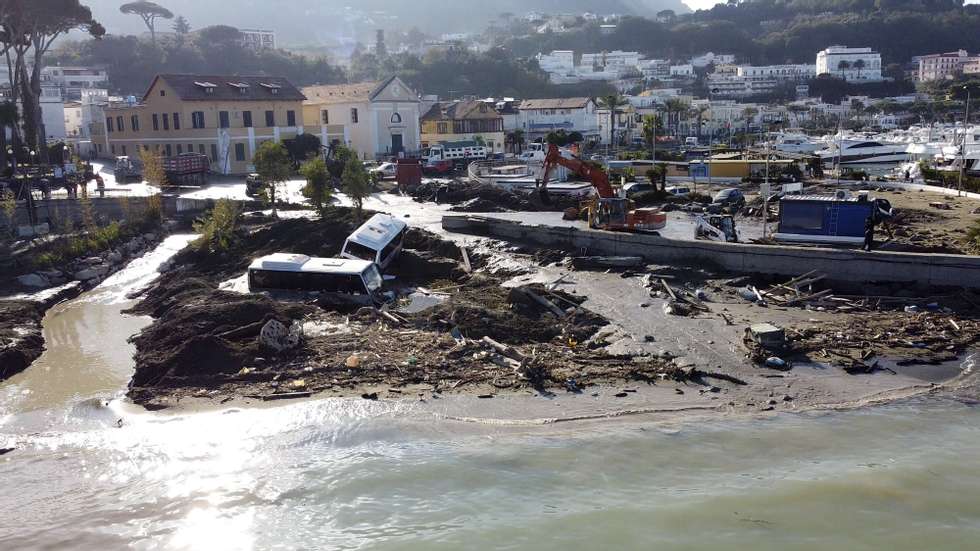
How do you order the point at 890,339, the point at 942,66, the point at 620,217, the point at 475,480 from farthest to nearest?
the point at 942,66, the point at 620,217, the point at 890,339, the point at 475,480

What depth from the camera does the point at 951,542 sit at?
9.34 metres

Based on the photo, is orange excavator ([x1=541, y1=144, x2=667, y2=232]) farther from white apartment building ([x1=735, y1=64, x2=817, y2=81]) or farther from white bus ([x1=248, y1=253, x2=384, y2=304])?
white apartment building ([x1=735, y1=64, x2=817, y2=81])

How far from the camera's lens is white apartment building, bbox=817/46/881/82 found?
149375 mm

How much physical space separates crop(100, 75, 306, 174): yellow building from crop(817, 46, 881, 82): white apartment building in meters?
126

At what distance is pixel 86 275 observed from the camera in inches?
939

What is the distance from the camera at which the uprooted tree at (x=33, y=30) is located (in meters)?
42.2

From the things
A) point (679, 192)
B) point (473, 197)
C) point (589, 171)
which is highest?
point (589, 171)

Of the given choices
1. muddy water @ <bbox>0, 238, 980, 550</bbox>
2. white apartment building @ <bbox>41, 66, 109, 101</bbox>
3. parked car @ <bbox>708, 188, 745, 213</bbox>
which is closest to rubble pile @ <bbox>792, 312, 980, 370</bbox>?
muddy water @ <bbox>0, 238, 980, 550</bbox>

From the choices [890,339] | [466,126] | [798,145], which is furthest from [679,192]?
[798,145]

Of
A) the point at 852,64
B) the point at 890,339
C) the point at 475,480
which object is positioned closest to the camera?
the point at 475,480

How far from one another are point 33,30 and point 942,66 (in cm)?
15096

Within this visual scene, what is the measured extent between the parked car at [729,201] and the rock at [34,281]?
23312 mm

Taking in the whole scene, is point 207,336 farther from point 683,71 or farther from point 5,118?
point 683,71

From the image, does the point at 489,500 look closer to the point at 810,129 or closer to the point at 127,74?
the point at 810,129
